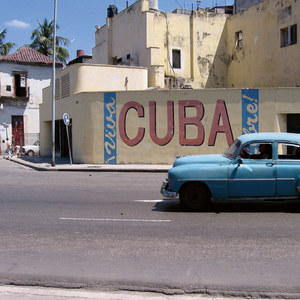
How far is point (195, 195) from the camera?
9.44 m

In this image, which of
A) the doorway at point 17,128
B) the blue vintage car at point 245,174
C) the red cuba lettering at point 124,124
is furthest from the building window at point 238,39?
the blue vintage car at point 245,174

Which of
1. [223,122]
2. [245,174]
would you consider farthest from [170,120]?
[245,174]

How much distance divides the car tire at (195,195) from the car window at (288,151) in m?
1.80

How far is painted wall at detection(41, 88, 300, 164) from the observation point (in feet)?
72.1

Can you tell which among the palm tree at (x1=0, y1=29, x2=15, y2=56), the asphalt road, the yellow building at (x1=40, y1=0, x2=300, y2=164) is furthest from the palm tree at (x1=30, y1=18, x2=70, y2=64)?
the asphalt road

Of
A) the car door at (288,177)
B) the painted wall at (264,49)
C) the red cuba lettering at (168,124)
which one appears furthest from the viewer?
the painted wall at (264,49)

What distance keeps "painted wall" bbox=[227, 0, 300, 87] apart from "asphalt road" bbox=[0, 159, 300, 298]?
62.3 feet

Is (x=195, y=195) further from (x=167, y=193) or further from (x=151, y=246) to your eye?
(x=151, y=246)

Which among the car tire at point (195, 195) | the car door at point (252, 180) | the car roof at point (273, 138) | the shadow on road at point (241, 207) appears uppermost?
the car roof at point (273, 138)

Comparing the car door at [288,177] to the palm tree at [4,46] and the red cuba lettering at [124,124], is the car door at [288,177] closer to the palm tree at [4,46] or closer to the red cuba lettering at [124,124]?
the red cuba lettering at [124,124]

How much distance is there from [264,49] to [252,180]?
22.1m

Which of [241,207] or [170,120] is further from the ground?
[170,120]

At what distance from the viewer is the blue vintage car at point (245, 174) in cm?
912

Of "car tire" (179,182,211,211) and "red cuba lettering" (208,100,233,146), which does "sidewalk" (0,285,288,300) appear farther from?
"red cuba lettering" (208,100,233,146)
